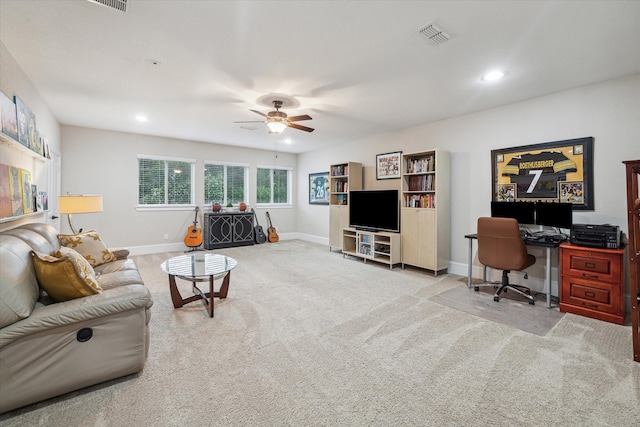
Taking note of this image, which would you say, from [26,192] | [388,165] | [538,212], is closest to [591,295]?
[538,212]

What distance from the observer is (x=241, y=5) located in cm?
202

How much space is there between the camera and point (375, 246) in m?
5.40

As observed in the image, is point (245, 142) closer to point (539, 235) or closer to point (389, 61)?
point (389, 61)

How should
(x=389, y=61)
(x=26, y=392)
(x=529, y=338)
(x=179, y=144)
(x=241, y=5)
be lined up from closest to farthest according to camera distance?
(x=26, y=392) → (x=241, y=5) → (x=529, y=338) → (x=389, y=61) → (x=179, y=144)

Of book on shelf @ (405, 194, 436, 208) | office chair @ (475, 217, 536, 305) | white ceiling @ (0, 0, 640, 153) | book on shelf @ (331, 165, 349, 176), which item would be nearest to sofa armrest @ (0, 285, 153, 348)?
white ceiling @ (0, 0, 640, 153)

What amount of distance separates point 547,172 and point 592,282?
1.42 m

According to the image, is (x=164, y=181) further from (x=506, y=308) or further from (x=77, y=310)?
(x=506, y=308)

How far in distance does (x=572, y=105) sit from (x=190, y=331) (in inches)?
191

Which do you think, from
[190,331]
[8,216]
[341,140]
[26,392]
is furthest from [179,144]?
[26,392]

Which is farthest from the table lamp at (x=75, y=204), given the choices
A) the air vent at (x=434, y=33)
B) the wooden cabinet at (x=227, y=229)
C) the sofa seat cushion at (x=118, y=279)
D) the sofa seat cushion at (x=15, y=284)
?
the air vent at (x=434, y=33)

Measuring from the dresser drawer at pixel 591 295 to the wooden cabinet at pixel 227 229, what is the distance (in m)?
6.00

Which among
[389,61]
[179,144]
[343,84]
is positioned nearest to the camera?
[389,61]

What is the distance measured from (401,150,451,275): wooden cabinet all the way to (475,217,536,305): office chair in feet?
3.15

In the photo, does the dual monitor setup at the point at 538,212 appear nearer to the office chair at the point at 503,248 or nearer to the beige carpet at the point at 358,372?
the office chair at the point at 503,248
